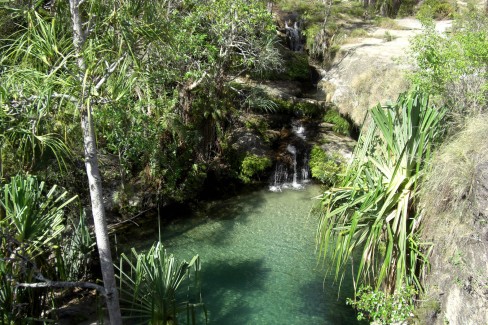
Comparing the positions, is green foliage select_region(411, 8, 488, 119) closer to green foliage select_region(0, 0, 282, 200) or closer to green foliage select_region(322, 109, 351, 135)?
green foliage select_region(0, 0, 282, 200)

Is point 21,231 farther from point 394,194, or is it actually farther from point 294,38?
point 294,38

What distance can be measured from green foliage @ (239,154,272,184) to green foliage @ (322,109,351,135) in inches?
140

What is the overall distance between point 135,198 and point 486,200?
9.16m

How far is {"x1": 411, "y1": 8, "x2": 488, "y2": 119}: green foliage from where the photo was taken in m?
6.57

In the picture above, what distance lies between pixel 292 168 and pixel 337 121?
3.21 m

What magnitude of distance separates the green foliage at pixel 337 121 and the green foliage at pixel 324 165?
1666 mm

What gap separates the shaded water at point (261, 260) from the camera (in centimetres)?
780

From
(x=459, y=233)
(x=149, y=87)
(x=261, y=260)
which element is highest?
(x=149, y=87)

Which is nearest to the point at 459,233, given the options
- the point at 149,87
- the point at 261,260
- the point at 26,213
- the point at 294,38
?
the point at 261,260

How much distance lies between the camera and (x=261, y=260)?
380 inches

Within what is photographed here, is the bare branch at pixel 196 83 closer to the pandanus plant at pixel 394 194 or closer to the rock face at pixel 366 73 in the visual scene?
the rock face at pixel 366 73

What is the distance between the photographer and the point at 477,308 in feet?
16.1

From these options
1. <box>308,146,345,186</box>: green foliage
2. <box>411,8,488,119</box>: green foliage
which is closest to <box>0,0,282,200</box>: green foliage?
<box>308,146,345,186</box>: green foliage

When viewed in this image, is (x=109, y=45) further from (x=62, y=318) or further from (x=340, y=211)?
(x=62, y=318)
